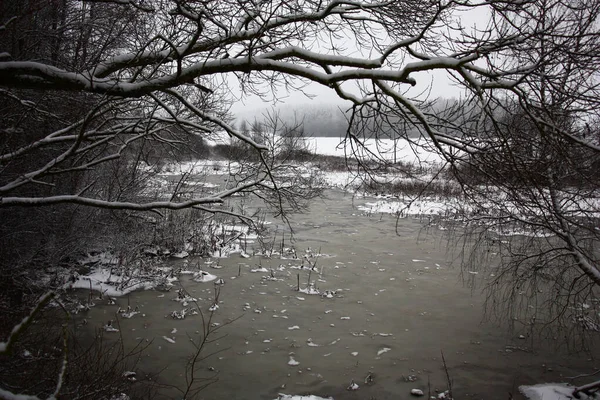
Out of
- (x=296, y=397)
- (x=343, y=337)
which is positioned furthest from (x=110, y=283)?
(x=296, y=397)

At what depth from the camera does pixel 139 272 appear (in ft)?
29.4

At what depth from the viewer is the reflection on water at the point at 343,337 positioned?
523 cm

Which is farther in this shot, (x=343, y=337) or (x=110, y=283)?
(x=110, y=283)

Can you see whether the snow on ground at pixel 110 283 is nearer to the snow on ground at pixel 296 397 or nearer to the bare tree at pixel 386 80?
the bare tree at pixel 386 80

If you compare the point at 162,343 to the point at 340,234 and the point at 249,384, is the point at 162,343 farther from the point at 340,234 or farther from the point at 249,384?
the point at 340,234

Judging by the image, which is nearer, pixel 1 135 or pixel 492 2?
pixel 492 2

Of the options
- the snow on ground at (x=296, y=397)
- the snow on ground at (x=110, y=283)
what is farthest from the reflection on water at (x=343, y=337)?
the snow on ground at (x=110, y=283)

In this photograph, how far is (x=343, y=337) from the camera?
638 cm

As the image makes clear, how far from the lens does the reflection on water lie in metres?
5.23

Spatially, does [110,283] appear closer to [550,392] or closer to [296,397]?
[296,397]

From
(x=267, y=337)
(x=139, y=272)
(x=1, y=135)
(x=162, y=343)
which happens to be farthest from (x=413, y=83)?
(x=139, y=272)

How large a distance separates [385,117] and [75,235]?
6.20 m

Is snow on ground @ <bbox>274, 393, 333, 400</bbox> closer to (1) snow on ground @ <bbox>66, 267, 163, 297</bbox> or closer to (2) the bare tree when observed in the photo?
(2) the bare tree

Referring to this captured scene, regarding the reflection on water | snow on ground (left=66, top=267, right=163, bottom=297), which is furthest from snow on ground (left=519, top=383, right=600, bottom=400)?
snow on ground (left=66, top=267, right=163, bottom=297)
